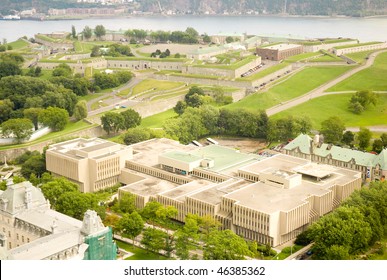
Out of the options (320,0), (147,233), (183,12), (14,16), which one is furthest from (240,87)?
(183,12)

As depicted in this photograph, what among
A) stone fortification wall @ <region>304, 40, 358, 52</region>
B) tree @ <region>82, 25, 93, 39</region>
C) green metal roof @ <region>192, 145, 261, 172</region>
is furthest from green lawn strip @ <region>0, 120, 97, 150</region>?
tree @ <region>82, 25, 93, 39</region>

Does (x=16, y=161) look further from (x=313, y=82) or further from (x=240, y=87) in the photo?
(x=313, y=82)

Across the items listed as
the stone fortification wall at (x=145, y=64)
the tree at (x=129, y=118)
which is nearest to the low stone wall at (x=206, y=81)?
the stone fortification wall at (x=145, y=64)

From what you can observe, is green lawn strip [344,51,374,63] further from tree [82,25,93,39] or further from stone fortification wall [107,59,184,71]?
tree [82,25,93,39]

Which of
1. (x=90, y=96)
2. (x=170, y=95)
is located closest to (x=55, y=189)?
(x=170, y=95)

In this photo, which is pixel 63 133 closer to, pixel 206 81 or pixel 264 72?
pixel 206 81

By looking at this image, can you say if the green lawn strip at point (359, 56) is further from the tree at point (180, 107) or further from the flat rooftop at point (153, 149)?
the flat rooftop at point (153, 149)

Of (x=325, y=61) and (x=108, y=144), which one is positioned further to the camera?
(x=325, y=61)
